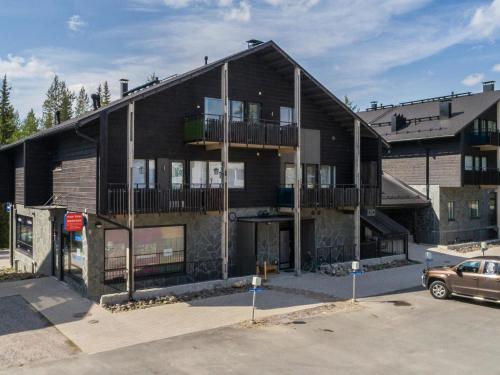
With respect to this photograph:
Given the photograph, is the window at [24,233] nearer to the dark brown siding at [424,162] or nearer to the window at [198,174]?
the window at [198,174]

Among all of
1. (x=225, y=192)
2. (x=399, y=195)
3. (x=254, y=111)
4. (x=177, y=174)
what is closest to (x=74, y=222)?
(x=177, y=174)

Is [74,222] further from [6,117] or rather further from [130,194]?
[6,117]

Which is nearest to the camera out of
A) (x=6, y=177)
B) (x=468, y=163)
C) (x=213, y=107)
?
(x=213, y=107)

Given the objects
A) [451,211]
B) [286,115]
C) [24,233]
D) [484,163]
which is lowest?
[24,233]

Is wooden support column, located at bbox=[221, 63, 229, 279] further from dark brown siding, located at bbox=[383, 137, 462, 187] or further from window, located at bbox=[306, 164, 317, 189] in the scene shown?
dark brown siding, located at bbox=[383, 137, 462, 187]

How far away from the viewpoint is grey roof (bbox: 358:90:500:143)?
1300 inches

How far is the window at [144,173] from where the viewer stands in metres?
18.7

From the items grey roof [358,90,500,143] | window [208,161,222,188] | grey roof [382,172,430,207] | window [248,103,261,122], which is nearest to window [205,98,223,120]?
window [248,103,261,122]

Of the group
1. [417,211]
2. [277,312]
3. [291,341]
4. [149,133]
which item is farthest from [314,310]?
[417,211]

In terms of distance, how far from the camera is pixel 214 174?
21047 millimetres

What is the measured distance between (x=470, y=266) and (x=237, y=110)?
11.9 meters

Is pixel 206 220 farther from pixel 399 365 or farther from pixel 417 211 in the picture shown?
pixel 417 211

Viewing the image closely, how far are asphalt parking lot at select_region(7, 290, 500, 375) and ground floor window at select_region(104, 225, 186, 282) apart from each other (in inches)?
236

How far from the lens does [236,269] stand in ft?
71.6
